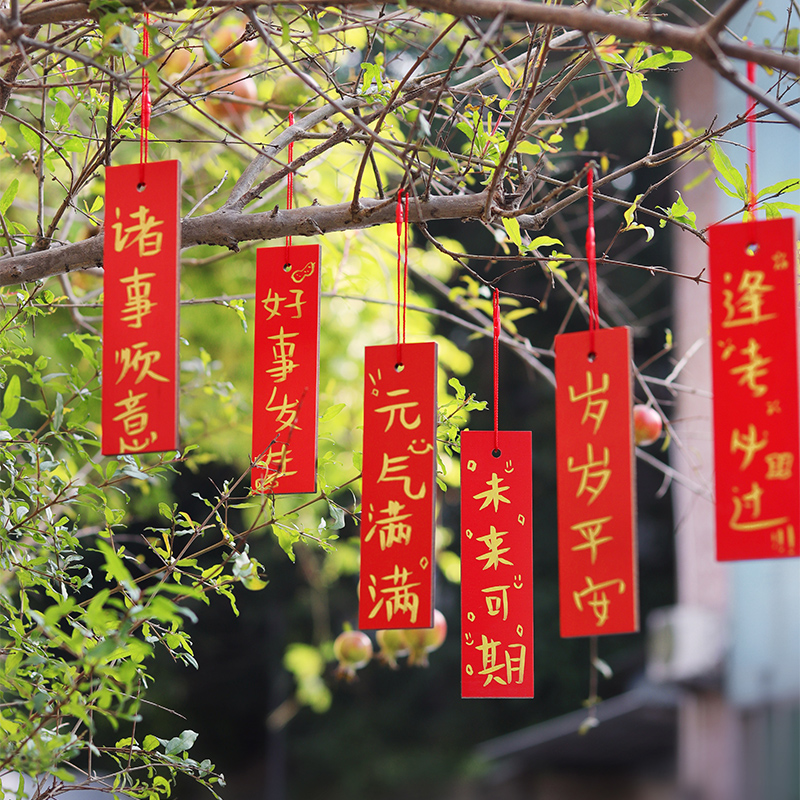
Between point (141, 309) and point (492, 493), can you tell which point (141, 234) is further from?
point (492, 493)

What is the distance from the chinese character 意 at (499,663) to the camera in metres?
1.05

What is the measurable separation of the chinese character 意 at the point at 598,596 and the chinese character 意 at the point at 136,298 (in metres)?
0.52

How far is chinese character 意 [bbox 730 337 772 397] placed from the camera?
86 cm

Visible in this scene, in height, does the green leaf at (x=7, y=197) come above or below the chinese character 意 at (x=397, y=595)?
above

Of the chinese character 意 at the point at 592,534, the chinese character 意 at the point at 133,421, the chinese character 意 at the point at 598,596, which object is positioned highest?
the chinese character 意 at the point at 133,421

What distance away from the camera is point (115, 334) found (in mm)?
974

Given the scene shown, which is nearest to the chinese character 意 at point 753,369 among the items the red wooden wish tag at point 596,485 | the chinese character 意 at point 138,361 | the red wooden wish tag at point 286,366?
the red wooden wish tag at point 596,485

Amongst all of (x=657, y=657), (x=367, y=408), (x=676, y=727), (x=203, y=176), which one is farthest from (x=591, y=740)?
(x=367, y=408)

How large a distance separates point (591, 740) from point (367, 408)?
350 cm

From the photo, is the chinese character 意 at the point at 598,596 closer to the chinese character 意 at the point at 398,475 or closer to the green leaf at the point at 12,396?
the chinese character 意 at the point at 398,475

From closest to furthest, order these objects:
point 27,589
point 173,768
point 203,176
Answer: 1. point 173,768
2. point 27,589
3. point 203,176

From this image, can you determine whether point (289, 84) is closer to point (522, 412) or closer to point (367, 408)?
point (367, 408)

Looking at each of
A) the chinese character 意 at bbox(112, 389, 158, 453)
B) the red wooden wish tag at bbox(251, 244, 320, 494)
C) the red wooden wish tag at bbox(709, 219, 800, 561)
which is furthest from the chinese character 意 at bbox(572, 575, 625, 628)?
the chinese character 意 at bbox(112, 389, 158, 453)

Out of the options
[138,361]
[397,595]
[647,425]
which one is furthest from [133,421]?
[647,425]
